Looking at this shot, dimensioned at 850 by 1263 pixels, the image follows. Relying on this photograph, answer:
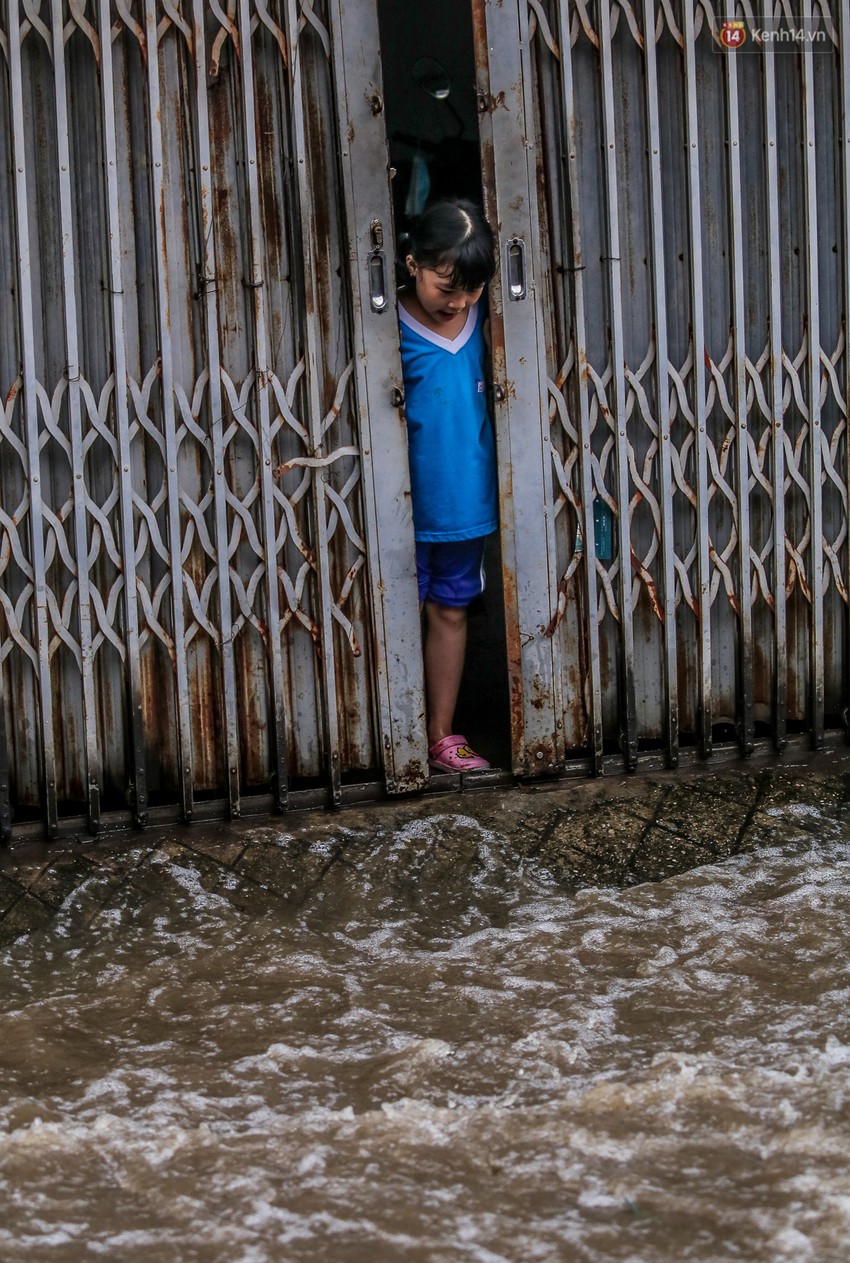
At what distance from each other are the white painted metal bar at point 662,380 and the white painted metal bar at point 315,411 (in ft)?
4.00

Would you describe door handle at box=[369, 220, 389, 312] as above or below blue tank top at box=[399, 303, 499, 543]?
above

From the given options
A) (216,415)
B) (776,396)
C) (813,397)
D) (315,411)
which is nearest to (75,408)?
(216,415)

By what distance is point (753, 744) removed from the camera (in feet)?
17.4

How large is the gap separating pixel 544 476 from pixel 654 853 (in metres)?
1.36

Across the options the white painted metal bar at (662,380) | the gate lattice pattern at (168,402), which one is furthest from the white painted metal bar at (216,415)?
the white painted metal bar at (662,380)

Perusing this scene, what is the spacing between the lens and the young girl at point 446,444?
472 centimetres

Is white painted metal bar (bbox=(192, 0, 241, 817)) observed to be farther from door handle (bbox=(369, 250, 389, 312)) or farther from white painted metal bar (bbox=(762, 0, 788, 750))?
white painted metal bar (bbox=(762, 0, 788, 750))

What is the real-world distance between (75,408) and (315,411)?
2.57 ft

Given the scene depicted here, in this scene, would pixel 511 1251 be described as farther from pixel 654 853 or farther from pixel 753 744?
pixel 753 744

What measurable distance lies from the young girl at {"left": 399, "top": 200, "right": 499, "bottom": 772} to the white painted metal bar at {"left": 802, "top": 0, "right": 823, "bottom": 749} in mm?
1211

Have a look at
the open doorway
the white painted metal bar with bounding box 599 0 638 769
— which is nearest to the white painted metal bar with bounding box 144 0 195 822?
the white painted metal bar with bounding box 599 0 638 769

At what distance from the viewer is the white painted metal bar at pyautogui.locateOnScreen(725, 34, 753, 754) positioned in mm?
5055

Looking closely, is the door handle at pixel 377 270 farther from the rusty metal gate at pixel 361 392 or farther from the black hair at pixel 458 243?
the black hair at pixel 458 243

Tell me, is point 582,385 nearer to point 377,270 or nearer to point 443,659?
point 377,270
